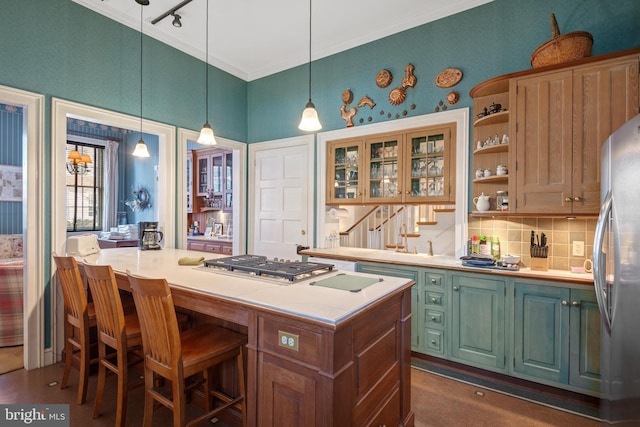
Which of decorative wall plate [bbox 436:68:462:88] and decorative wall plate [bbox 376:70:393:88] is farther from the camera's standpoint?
decorative wall plate [bbox 376:70:393:88]

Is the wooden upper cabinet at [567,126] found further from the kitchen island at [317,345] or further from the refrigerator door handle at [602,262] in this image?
the kitchen island at [317,345]

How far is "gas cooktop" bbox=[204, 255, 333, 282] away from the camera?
192 centimetres

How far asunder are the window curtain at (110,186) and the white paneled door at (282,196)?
3.99 metres

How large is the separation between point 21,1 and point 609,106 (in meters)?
4.59

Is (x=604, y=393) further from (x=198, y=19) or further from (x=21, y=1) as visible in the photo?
(x=21, y=1)

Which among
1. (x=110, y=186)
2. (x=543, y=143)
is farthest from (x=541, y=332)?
(x=110, y=186)

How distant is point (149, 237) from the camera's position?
138 inches

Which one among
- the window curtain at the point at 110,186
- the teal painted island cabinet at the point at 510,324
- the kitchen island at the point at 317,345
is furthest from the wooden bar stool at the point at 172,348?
the window curtain at the point at 110,186

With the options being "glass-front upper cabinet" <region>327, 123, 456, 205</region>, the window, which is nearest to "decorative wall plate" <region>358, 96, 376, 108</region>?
"glass-front upper cabinet" <region>327, 123, 456, 205</region>

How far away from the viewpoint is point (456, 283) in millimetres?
2754

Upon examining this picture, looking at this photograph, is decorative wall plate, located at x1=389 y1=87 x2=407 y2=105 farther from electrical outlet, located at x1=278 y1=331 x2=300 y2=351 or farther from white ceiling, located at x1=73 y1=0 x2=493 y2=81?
electrical outlet, located at x1=278 y1=331 x2=300 y2=351

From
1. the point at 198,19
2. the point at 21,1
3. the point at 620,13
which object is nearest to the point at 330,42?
the point at 198,19

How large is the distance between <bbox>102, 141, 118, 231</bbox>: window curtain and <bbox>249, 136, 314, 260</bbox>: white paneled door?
3.99 m

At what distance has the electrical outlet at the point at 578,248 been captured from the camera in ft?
8.59
